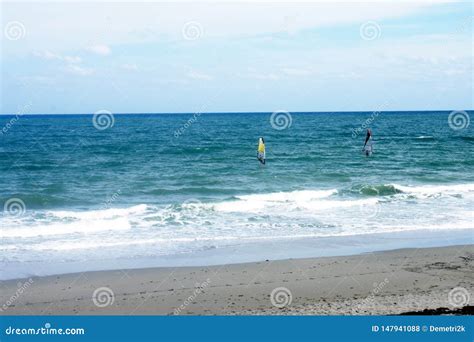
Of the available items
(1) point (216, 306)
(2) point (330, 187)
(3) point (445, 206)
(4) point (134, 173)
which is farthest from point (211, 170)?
(1) point (216, 306)

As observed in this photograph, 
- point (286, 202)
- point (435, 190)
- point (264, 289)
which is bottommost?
point (264, 289)

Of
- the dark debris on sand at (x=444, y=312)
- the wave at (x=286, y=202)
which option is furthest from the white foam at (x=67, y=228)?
the dark debris on sand at (x=444, y=312)

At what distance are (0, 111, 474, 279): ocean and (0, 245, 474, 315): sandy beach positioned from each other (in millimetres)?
1152

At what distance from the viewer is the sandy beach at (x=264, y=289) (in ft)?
34.7

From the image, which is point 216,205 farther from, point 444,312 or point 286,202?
point 444,312

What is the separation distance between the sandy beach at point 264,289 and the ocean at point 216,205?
1.15 metres

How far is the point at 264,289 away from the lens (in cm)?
1189

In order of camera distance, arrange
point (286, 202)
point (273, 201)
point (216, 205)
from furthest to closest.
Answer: point (273, 201) → point (286, 202) → point (216, 205)

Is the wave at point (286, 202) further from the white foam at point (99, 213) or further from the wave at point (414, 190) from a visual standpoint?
the white foam at point (99, 213)

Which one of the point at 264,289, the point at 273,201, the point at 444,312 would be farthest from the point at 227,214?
the point at 444,312

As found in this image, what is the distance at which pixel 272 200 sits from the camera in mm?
25219

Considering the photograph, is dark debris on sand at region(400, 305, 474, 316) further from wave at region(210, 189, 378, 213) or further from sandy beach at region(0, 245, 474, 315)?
wave at region(210, 189, 378, 213)

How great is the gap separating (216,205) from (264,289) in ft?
38.8

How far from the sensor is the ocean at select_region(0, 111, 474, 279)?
15930mm
